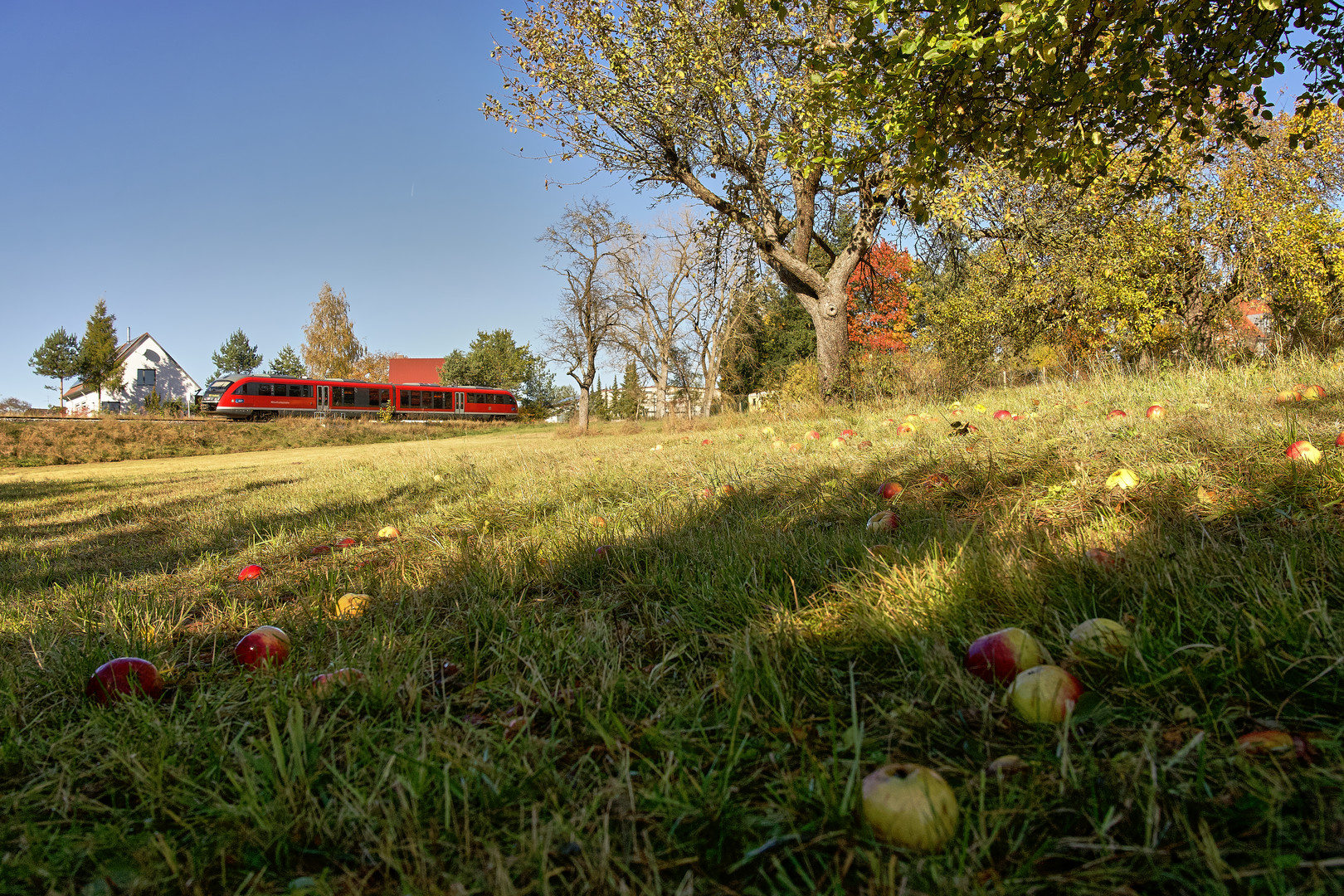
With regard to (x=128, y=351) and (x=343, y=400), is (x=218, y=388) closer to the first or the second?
(x=343, y=400)

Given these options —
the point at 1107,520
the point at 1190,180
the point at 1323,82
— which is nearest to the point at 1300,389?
the point at 1323,82

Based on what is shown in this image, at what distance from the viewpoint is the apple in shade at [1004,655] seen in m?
1.28

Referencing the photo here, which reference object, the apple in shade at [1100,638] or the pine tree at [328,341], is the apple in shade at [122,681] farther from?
the pine tree at [328,341]

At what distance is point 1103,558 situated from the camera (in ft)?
5.74

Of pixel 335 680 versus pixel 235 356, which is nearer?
pixel 335 680

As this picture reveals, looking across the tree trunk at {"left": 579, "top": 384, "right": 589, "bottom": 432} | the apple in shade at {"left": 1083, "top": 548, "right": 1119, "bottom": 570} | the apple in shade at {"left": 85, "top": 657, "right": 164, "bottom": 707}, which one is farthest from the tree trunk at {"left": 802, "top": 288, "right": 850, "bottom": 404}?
the tree trunk at {"left": 579, "top": 384, "right": 589, "bottom": 432}

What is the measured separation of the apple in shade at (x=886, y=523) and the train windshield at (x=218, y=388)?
113 feet

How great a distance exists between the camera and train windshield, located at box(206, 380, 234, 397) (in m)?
29.8

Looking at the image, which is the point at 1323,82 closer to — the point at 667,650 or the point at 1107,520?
the point at 1107,520

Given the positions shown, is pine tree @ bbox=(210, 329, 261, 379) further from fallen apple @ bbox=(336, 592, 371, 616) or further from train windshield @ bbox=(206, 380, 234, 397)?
fallen apple @ bbox=(336, 592, 371, 616)

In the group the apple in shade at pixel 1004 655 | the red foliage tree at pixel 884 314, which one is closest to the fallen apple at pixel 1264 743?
the apple in shade at pixel 1004 655

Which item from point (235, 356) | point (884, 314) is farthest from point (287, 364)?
point (884, 314)

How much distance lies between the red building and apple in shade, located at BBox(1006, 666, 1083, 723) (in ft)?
214

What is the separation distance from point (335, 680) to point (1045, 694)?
4.78 ft
